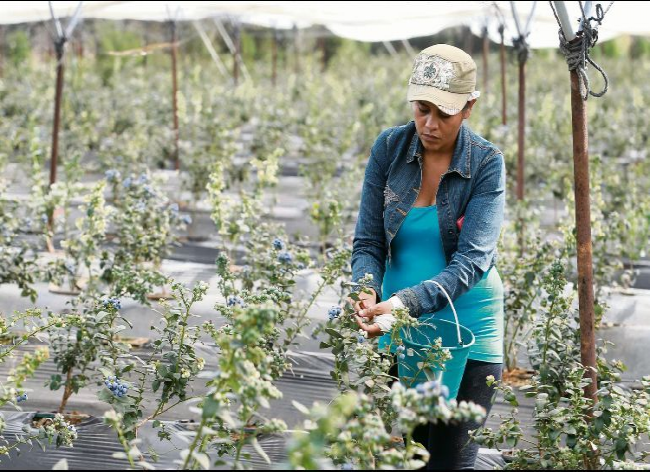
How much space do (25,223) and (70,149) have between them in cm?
365

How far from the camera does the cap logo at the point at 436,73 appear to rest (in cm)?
210

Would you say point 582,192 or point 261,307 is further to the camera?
point 582,192

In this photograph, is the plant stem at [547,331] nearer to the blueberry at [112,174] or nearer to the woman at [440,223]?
the woman at [440,223]

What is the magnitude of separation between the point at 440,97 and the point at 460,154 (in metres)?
0.16

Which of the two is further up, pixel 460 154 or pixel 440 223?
pixel 460 154

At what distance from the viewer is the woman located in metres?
2.10

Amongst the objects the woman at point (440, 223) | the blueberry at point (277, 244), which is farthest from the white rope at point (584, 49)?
the blueberry at point (277, 244)

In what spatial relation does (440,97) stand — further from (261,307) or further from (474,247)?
(261,307)

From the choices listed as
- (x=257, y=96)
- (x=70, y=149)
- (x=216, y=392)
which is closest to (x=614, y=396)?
(x=216, y=392)

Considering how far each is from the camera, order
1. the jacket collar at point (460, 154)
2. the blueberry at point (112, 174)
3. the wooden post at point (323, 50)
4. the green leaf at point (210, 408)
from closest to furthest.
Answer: the green leaf at point (210, 408) < the jacket collar at point (460, 154) < the blueberry at point (112, 174) < the wooden post at point (323, 50)

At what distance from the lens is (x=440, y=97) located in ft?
6.88

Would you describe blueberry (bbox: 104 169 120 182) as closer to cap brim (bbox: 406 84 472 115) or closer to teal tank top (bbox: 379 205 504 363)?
teal tank top (bbox: 379 205 504 363)

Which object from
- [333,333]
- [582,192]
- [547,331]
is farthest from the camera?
[547,331]

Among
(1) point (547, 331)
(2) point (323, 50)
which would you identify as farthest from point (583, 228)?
(2) point (323, 50)
